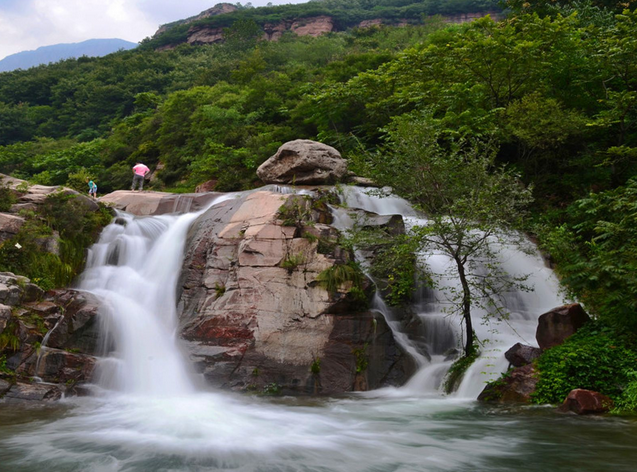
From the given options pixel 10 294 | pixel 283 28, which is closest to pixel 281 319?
pixel 10 294

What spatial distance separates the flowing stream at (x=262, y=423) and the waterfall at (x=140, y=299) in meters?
0.03

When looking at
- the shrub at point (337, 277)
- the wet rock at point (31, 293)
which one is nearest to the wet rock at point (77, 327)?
the wet rock at point (31, 293)

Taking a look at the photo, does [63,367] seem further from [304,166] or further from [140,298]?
[304,166]

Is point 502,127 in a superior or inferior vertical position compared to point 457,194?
superior

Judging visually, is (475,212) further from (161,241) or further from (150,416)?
(161,241)

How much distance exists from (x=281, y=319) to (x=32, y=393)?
4.97m

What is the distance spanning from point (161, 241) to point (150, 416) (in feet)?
21.7

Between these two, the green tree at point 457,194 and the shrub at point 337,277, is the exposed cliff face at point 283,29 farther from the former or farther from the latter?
the shrub at point 337,277

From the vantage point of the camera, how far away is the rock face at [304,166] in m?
18.5

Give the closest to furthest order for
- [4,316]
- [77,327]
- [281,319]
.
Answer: [4,316] < [77,327] < [281,319]

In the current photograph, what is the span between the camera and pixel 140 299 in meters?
12.4

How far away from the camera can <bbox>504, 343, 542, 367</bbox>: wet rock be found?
32.7 feet

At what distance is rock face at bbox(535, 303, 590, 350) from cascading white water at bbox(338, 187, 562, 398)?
70cm

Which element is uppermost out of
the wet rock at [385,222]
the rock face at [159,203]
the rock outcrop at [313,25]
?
the rock outcrop at [313,25]
